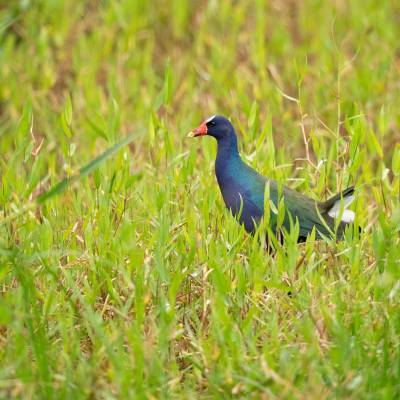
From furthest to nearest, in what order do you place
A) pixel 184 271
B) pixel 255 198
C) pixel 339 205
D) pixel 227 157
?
pixel 227 157, pixel 255 198, pixel 339 205, pixel 184 271

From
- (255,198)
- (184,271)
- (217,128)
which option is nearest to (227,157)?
(217,128)

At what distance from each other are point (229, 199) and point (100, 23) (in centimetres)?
362

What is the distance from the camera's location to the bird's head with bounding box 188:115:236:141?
15.9 feet

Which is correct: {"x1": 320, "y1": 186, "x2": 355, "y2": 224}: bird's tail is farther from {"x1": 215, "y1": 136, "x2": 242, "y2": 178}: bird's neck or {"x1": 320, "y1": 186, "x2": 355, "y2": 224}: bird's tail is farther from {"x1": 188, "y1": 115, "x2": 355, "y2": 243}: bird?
{"x1": 215, "y1": 136, "x2": 242, "y2": 178}: bird's neck

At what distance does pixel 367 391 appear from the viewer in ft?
10.6

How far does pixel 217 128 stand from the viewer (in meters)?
4.86

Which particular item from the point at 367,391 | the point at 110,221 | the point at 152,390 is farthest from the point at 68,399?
the point at 110,221

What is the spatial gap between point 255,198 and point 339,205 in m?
0.42

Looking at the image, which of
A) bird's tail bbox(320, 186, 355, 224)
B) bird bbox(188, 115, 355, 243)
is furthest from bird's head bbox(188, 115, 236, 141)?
bird's tail bbox(320, 186, 355, 224)

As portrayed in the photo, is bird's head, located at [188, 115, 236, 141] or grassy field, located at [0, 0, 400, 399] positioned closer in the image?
grassy field, located at [0, 0, 400, 399]

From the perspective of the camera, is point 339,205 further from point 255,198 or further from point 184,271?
point 184,271

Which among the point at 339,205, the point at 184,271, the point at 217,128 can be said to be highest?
the point at 217,128

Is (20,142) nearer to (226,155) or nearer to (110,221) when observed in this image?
(110,221)

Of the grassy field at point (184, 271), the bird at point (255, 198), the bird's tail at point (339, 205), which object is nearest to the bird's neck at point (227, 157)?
the bird at point (255, 198)
